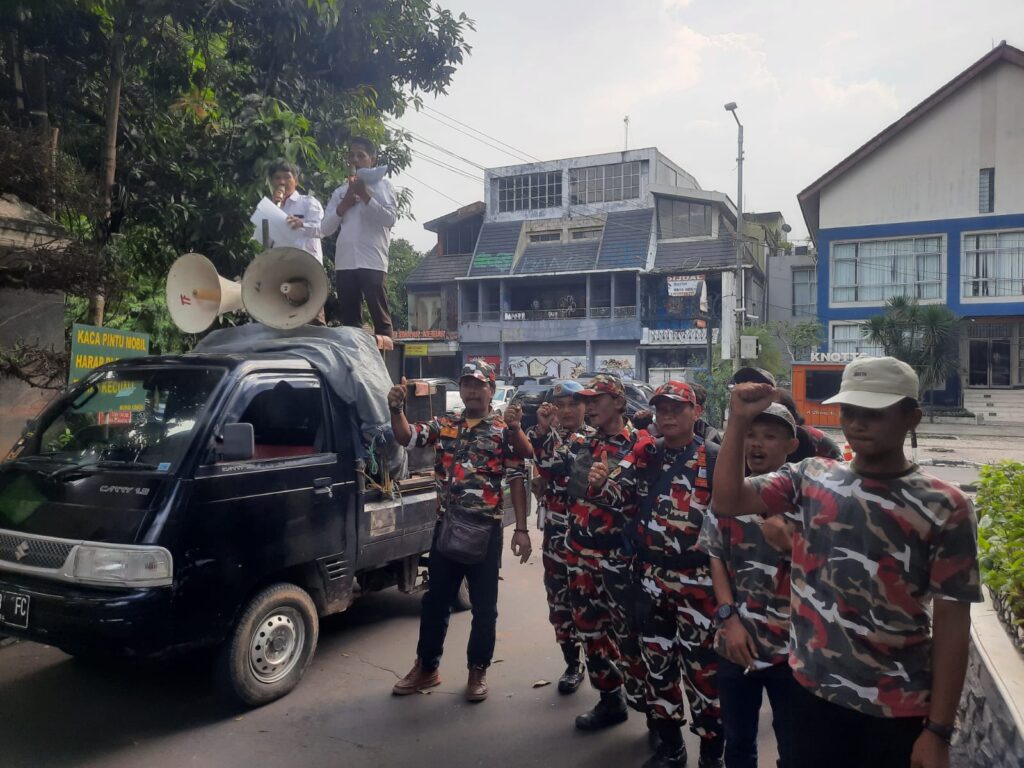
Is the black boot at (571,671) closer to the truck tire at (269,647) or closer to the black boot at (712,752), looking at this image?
the black boot at (712,752)

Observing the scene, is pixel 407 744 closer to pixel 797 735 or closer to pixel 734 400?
pixel 797 735

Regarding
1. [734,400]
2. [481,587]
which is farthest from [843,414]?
[481,587]

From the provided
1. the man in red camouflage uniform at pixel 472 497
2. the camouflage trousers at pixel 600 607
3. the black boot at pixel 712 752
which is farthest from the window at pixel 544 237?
the black boot at pixel 712 752

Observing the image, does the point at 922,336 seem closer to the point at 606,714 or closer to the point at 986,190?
the point at 986,190

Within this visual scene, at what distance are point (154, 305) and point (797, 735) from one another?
11553 millimetres

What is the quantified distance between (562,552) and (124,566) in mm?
2307

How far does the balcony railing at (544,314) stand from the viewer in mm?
33375

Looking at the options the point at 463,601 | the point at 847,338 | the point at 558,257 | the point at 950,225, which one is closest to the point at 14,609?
the point at 463,601

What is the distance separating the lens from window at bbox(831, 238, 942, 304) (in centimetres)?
2636

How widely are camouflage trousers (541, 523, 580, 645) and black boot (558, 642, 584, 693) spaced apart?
0.20 feet

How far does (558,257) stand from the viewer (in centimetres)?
3550

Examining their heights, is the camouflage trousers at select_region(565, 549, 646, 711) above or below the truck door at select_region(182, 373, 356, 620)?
below

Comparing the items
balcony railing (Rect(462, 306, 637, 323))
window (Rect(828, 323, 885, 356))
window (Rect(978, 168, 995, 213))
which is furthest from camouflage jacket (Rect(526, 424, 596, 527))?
balcony railing (Rect(462, 306, 637, 323))

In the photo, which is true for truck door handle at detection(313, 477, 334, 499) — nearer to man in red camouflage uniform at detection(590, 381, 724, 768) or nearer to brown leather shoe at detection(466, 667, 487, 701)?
brown leather shoe at detection(466, 667, 487, 701)
